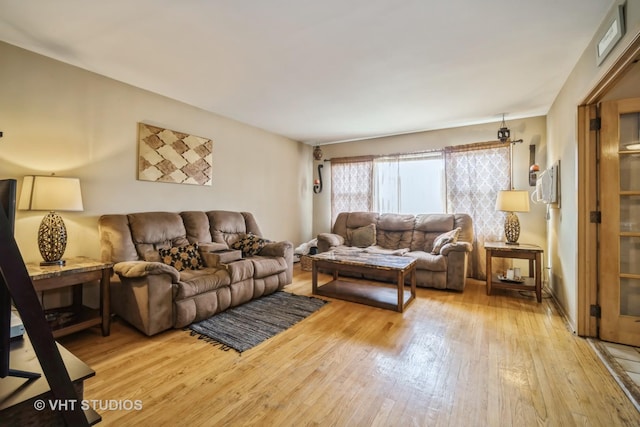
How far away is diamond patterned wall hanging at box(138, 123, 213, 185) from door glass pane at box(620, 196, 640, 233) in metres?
4.22

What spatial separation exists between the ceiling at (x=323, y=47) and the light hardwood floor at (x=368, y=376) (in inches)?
93.2

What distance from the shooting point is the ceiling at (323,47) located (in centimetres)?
183

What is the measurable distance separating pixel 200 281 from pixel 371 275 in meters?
1.88

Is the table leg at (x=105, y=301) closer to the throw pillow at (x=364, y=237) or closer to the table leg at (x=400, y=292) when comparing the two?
the table leg at (x=400, y=292)

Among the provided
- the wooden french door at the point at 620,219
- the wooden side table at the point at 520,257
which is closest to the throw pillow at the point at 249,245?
the wooden side table at the point at 520,257

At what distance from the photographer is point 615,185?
2.24 meters

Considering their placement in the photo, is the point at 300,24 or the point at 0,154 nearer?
the point at 300,24

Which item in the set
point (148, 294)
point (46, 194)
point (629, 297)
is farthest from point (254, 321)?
point (629, 297)

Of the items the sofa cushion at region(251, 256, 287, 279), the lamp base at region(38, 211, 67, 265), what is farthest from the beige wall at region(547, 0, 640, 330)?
the lamp base at region(38, 211, 67, 265)

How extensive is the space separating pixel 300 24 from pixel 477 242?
150 inches

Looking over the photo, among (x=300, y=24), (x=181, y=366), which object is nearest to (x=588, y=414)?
(x=181, y=366)

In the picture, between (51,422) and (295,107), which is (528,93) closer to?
(295,107)

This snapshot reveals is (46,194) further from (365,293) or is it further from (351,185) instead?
(351,185)

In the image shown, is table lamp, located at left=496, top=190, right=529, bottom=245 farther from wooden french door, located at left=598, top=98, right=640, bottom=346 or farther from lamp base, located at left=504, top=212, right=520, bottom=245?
wooden french door, located at left=598, top=98, right=640, bottom=346
